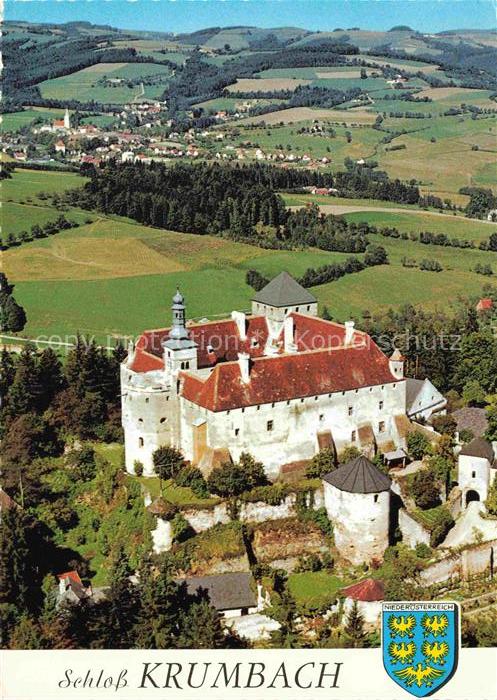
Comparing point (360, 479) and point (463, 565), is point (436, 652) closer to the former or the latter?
point (463, 565)

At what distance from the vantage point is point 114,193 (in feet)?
276

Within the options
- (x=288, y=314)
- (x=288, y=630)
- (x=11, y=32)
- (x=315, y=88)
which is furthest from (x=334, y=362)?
(x=315, y=88)

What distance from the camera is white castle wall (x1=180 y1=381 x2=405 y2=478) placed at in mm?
43312

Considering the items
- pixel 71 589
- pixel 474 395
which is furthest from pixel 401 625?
pixel 474 395

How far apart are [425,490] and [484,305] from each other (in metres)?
33.1

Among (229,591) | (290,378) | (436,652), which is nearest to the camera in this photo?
(436,652)

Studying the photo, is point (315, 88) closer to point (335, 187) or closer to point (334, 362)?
point (335, 187)

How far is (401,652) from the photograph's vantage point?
2655cm

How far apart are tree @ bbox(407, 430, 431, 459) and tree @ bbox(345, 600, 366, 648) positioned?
11974 millimetres

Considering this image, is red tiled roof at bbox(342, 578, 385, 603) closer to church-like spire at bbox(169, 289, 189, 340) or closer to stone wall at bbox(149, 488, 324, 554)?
stone wall at bbox(149, 488, 324, 554)

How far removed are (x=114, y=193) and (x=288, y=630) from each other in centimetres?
5454

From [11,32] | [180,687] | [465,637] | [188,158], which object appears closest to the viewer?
[180,687]

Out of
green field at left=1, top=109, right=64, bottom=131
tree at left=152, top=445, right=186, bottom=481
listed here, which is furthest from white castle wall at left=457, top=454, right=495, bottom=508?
green field at left=1, top=109, right=64, bottom=131

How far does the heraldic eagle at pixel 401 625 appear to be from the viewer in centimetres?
2677
